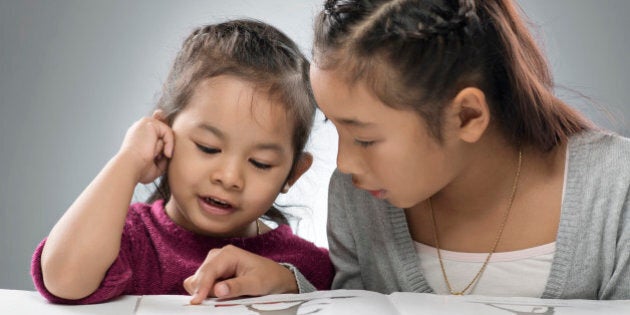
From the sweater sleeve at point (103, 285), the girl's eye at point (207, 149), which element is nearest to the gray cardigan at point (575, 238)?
the girl's eye at point (207, 149)

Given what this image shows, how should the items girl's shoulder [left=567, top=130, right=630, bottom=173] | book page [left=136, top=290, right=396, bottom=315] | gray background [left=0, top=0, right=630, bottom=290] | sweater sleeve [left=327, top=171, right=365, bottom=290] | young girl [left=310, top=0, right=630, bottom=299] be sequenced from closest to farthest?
1. book page [left=136, top=290, right=396, bottom=315]
2. young girl [left=310, top=0, right=630, bottom=299]
3. girl's shoulder [left=567, top=130, right=630, bottom=173]
4. sweater sleeve [left=327, top=171, right=365, bottom=290]
5. gray background [left=0, top=0, right=630, bottom=290]

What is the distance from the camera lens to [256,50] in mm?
1316

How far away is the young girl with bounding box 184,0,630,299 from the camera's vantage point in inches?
43.4

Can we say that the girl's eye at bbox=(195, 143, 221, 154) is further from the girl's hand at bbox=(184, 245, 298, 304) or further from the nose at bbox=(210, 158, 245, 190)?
the girl's hand at bbox=(184, 245, 298, 304)

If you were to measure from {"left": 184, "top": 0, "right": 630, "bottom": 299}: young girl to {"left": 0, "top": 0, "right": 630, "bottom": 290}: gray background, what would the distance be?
0.86 m

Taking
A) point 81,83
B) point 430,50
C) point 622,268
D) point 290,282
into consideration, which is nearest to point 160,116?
point 290,282

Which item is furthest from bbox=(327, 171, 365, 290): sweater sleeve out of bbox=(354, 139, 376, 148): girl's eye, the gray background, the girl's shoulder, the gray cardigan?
the gray background

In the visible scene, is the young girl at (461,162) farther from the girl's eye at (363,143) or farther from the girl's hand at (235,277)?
the girl's hand at (235,277)

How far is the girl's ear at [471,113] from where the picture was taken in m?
1.12

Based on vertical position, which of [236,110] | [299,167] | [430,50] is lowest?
[299,167]

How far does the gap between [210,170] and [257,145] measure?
7cm

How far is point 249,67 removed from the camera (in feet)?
4.24

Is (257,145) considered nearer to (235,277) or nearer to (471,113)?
(235,277)

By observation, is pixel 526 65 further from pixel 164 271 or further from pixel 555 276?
pixel 164 271
